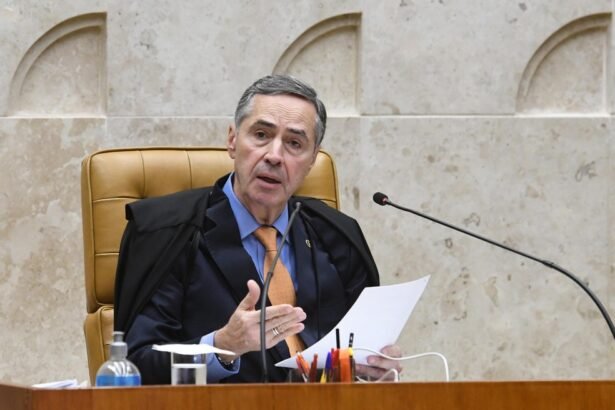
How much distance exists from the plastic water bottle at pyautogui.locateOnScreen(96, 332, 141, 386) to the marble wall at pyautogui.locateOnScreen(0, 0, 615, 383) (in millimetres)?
1748

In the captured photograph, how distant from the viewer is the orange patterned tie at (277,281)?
3.07m

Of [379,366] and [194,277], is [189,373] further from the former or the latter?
[194,277]

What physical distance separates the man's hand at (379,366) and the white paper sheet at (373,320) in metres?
0.01

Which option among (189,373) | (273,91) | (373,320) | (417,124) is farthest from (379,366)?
(417,124)

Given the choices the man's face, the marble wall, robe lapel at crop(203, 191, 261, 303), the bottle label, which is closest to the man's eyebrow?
the man's face

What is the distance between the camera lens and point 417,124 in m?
4.08

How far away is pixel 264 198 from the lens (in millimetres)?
3098

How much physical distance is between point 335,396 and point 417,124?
2.19 metres

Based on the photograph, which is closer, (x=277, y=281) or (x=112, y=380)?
(x=112, y=380)

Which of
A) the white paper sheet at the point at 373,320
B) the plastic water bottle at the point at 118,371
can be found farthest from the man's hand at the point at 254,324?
the plastic water bottle at the point at 118,371

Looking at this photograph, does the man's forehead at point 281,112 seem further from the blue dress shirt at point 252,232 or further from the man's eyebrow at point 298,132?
the blue dress shirt at point 252,232

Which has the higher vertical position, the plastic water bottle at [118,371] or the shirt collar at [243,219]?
the shirt collar at [243,219]

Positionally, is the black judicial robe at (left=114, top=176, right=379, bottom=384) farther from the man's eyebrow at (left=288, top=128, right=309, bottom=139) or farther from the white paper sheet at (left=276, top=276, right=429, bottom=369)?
the white paper sheet at (left=276, top=276, right=429, bottom=369)

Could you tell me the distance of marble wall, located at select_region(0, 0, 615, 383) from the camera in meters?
3.98
